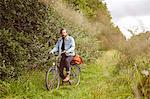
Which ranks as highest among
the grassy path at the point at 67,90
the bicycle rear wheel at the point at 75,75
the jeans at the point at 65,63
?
the jeans at the point at 65,63

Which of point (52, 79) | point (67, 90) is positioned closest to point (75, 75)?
point (52, 79)

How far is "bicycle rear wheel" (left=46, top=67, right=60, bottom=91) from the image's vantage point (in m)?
14.5

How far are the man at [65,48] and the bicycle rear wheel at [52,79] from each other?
35 cm

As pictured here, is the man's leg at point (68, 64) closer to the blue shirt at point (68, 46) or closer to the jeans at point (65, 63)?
the jeans at point (65, 63)

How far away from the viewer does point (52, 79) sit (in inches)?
578

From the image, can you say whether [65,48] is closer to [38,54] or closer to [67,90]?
[67,90]

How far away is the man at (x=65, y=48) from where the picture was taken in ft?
47.6

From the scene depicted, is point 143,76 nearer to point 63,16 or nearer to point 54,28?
point 54,28

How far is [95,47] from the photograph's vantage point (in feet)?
77.6

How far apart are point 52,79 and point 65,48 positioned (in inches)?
39.5

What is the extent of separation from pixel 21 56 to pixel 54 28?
3.61 m

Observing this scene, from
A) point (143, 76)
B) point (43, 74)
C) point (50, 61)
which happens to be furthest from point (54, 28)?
point (143, 76)

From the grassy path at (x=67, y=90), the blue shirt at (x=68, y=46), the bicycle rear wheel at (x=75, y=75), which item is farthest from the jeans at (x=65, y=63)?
the bicycle rear wheel at (x=75, y=75)

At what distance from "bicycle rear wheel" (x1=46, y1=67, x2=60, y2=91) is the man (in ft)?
1.15
